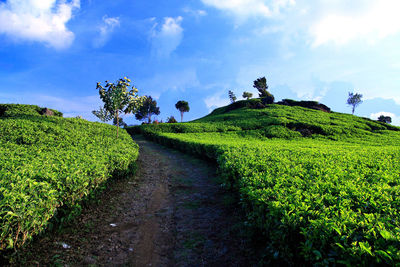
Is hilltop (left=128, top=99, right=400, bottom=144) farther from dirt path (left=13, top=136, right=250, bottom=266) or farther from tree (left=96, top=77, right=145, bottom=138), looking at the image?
dirt path (left=13, top=136, right=250, bottom=266)

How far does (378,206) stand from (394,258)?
1887 mm

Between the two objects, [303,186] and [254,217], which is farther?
[303,186]

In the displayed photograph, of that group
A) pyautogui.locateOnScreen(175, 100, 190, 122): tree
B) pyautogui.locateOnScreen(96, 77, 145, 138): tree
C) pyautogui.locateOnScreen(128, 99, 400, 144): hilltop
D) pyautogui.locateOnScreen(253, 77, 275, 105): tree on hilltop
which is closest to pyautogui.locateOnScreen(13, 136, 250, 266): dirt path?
pyautogui.locateOnScreen(96, 77, 145, 138): tree

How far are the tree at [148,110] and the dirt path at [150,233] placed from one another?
67924 millimetres

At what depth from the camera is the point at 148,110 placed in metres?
77.2

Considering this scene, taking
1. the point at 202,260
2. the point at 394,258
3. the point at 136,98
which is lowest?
the point at 202,260

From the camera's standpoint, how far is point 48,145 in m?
11.7

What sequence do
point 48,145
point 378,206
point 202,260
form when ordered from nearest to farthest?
1. point 378,206
2. point 202,260
3. point 48,145

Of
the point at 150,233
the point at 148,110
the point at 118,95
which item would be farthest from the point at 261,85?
the point at 150,233

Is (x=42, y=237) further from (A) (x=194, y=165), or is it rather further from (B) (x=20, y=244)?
(A) (x=194, y=165)

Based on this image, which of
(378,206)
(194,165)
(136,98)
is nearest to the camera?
(378,206)

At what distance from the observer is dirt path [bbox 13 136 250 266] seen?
15.6 ft

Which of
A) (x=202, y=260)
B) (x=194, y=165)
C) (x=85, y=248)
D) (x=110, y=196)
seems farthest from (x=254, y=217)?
(x=194, y=165)

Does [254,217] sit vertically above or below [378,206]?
below
